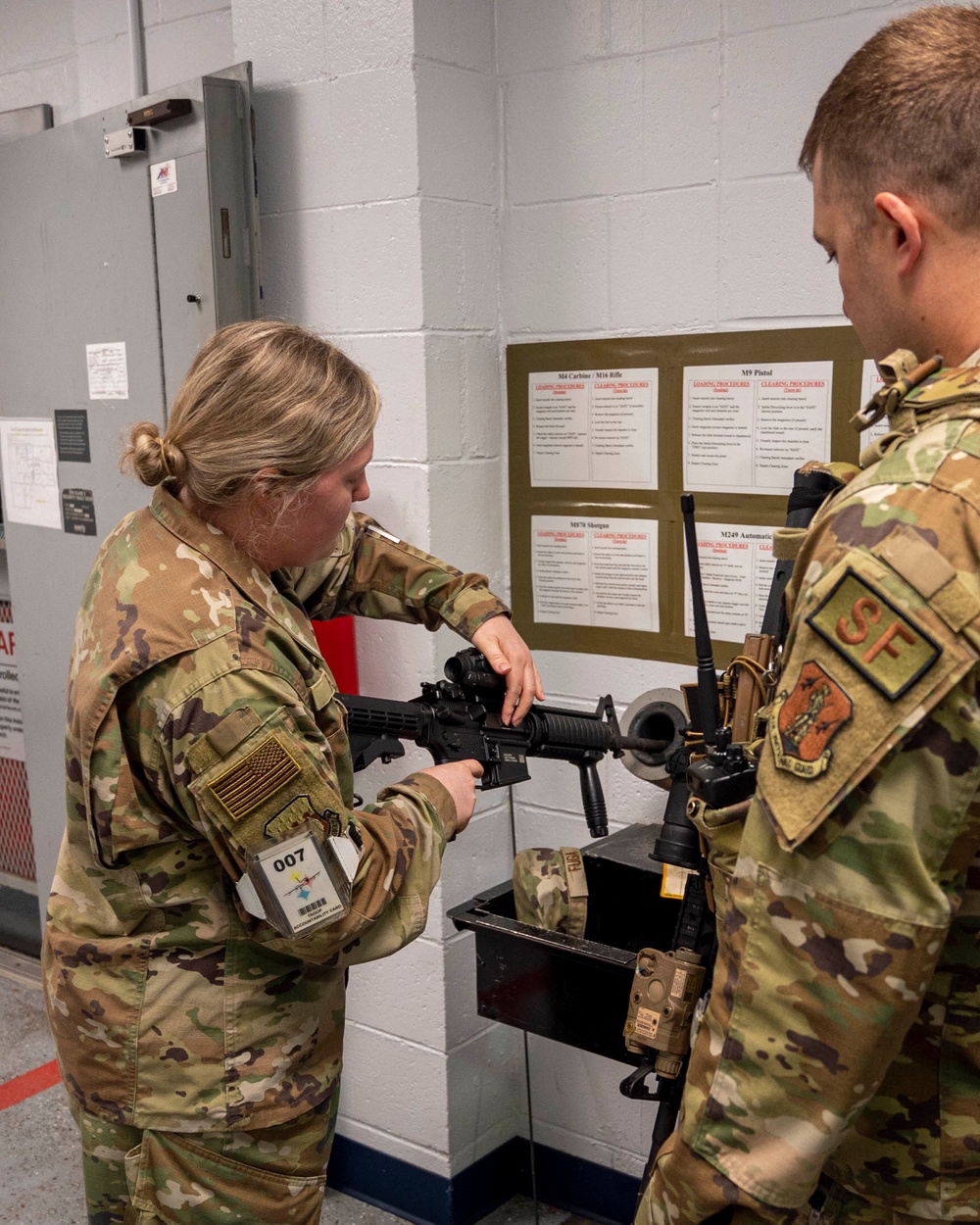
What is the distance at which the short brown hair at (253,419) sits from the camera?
1.29 meters

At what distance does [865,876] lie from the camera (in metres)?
0.81

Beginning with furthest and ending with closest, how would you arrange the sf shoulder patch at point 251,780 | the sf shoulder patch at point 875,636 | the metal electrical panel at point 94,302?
the metal electrical panel at point 94,302 < the sf shoulder patch at point 251,780 < the sf shoulder patch at point 875,636

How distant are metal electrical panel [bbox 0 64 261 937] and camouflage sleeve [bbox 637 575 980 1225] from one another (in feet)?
4.84

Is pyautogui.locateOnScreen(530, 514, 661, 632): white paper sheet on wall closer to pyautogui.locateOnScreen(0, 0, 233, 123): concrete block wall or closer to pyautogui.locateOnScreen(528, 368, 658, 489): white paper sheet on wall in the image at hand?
pyautogui.locateOnScreen(528, 368, 658, 489): white paper sheet on wall

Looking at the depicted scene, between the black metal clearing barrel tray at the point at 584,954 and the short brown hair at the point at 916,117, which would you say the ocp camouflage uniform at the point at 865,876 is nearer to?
the short brown hair at the point at 916,117

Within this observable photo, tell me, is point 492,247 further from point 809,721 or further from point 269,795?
point 809,721

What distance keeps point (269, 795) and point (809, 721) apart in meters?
0.61

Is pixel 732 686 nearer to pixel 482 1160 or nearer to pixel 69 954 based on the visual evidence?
pixel 69 954

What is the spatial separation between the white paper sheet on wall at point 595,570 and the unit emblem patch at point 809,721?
116 centimetres

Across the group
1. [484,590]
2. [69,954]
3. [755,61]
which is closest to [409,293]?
[484,590]

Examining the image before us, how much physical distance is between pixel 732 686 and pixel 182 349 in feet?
4.12

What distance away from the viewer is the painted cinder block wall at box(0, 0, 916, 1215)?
5.83ft

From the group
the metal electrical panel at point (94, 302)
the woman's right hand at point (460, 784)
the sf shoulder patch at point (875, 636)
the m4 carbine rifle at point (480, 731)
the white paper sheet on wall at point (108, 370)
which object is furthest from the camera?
the white paper sheet on wall at point (108, 370)

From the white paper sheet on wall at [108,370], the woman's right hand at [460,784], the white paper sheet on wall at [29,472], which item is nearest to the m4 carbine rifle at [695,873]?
the woman's right hand at [460,784]
